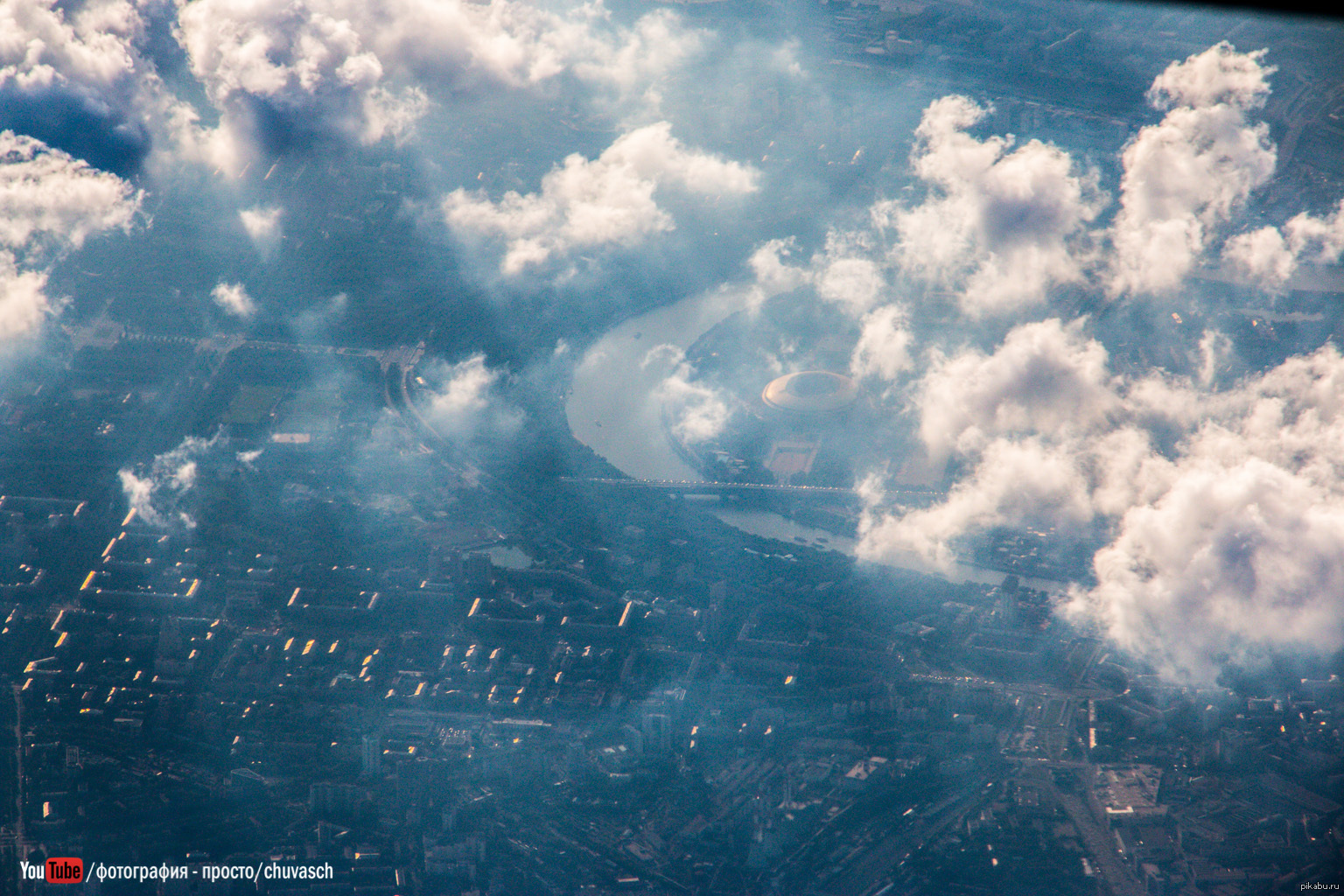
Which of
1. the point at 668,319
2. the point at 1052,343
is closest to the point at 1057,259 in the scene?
the point at 1052,343

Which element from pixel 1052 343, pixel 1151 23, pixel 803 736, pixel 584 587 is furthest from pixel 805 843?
pixel 1151 23

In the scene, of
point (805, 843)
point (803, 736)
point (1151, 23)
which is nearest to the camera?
point (805, 843)

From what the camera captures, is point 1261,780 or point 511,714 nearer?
point 1261,780

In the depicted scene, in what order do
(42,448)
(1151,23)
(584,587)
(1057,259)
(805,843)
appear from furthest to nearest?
1. (1151,23)
2. (1057,259)
3. (42,448)
4. (584,587)
5. (805,843)

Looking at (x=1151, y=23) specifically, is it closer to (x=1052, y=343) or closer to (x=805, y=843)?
(x=1052, y=343)

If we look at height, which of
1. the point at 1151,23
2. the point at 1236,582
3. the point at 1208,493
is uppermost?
the point at 1151,23

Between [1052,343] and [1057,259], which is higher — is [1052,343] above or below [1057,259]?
below
